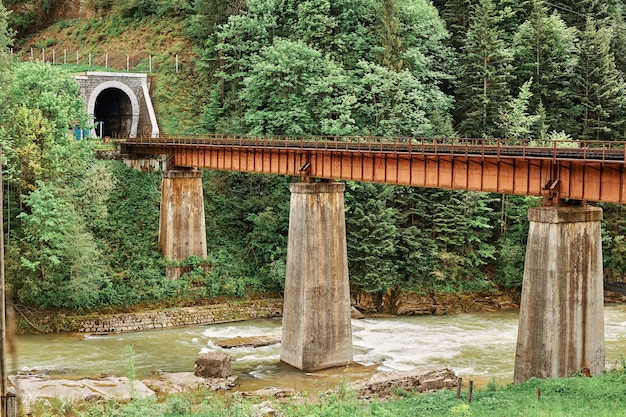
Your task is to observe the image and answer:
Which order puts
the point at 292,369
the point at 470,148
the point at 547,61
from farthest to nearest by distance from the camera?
the point at 547,61
the point at 292,369
the point at 470,148

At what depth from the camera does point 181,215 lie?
2231 inches

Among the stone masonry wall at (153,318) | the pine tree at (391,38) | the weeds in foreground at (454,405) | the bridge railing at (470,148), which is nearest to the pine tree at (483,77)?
the pine tree at (391,38)

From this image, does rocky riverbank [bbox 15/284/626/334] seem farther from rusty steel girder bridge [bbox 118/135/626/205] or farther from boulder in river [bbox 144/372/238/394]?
boulder in river [bbox 144/372/238/394]

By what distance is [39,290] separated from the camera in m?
48.6

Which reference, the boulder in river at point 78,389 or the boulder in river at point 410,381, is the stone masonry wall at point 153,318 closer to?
the boulder in river at point 78,389

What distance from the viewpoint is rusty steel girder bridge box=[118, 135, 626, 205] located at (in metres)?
31.4

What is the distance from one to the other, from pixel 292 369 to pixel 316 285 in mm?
4420

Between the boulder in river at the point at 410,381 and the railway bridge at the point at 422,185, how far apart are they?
15.6 ft

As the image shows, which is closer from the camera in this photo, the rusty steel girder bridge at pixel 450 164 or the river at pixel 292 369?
the rusty steel girder bridge at pixel 450 164

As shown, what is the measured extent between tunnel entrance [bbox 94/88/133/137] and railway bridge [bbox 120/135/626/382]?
69.2ft

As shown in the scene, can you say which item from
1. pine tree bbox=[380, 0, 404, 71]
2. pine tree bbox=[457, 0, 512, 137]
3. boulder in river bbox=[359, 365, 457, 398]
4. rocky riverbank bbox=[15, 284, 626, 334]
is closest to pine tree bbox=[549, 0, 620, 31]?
pine tree bbox=[457, 0, 512, 137]

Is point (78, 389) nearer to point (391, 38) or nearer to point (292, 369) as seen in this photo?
point (292, 369)

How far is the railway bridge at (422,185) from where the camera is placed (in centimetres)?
3134

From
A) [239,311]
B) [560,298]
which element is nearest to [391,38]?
[239,311]
